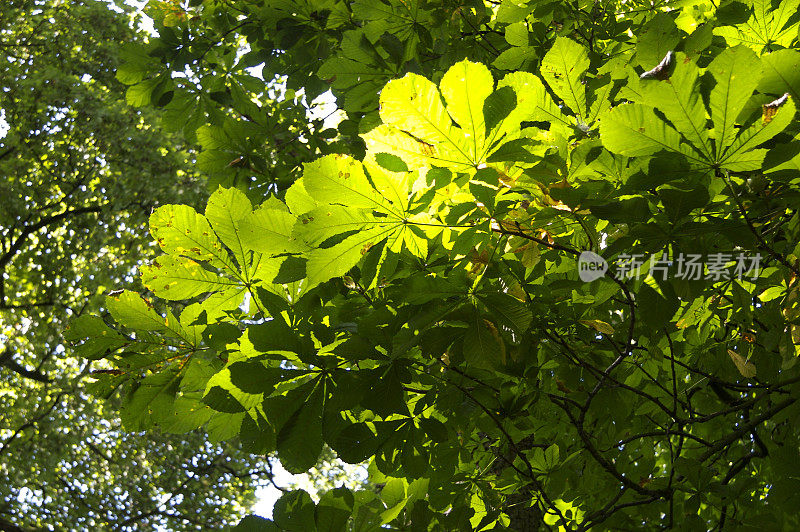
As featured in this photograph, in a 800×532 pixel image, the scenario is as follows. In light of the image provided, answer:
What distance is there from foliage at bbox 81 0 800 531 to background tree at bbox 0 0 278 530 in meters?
7.46

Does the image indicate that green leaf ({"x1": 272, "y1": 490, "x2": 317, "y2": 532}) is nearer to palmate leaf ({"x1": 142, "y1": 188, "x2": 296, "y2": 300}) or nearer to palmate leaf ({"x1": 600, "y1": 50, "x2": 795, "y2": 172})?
palmate leaf ({"x1": 142, "y1": 188, "x2": 296, "y2": 300})

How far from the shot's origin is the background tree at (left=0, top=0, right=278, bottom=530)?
29.0 ft

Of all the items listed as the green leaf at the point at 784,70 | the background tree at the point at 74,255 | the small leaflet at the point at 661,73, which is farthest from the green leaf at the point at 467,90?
the background tree at the point at 74,255

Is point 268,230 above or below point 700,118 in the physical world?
above

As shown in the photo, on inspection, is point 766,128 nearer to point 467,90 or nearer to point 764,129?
point 764,129

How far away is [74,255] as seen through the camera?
925cm

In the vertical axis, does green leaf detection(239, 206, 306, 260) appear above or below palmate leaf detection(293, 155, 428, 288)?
above

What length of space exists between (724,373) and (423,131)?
1513 millimetres

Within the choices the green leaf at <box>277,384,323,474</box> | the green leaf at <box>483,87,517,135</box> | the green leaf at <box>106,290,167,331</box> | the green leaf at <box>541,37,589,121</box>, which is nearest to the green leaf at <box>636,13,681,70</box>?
the green leaf at <box>541,37,589,121</box>

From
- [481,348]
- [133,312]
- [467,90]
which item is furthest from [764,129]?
[133,312]

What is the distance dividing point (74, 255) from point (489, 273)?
9.39m

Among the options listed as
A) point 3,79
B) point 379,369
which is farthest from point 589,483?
point 3,79

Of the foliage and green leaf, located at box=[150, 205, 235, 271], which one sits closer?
the foliage
